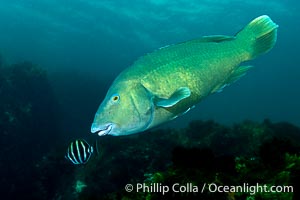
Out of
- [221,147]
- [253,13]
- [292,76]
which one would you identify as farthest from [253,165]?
[292,76]

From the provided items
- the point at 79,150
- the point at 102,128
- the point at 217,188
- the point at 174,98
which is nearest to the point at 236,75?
the point at 174,98

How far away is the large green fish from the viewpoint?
2.71 metres

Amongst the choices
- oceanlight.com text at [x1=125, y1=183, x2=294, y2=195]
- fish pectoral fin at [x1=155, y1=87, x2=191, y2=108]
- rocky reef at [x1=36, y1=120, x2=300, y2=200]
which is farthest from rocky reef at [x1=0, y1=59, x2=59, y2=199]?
oceanlight.com text at [x1=125, y1=183, x2=294, y2=195]

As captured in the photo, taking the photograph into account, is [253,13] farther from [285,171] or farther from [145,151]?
[285,171]

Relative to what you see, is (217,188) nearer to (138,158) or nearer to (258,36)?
(258,36)

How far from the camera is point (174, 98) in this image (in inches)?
106

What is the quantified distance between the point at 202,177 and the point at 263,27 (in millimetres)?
1985

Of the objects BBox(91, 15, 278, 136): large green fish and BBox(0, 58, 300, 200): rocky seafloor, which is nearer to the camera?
BBox(0, 58, 300, 200): rocky seafloor

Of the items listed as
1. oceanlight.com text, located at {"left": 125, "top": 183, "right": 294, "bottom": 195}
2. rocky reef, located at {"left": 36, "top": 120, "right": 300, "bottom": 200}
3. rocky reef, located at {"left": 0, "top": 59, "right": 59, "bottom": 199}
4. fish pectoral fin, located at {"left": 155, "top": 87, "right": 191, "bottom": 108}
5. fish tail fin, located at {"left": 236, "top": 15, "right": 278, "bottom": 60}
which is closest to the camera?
oceanlight.com text, located at {"left": 125, "top": 183, "right": 294, "bottom": 195}

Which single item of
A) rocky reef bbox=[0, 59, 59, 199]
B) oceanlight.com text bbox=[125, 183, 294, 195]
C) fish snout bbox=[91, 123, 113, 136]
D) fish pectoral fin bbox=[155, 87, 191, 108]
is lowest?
oceanlight.com text bbox=[125, 183, 294, 195]

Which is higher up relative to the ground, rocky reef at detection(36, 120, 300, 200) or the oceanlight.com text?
rocky reef at detection(36, 120, 300, 200)

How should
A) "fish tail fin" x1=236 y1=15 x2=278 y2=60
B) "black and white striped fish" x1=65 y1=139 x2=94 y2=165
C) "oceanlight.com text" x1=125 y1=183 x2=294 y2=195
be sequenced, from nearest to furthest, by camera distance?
1. "oceanlight.com text" x1=125 y1=183 x2=294 y2=195
2. "fish tail fin" x1=236 y1=15 x2=278 y2=60
3. "black and white striped fish" x1=65 y1=139 x2=94 y2=165

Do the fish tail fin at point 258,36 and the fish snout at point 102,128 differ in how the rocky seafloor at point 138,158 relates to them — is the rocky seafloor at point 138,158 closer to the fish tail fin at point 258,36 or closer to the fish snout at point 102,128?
the fish snout at point 102,128

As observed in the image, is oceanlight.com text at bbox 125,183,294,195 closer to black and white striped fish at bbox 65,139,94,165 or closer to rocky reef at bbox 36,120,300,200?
rocky reef at bbox 36,120,300,200
